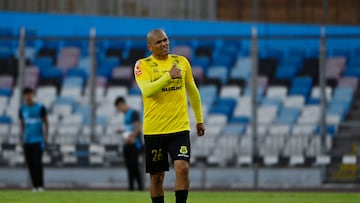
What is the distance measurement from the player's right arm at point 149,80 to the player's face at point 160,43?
9.4 inches

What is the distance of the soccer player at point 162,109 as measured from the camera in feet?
42.7

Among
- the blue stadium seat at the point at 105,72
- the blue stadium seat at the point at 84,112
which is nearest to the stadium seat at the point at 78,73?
the blue stadium seat at the point at 105,72

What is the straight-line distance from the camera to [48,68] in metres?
28.7

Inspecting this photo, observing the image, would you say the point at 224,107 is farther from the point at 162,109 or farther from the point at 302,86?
the point at 162,109

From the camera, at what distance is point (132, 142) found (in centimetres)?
2258

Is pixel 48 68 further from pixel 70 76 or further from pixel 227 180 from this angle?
pixel 227 180

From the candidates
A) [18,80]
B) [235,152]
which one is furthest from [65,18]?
[235,152]

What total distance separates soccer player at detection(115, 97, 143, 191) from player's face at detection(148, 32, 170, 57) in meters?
9.25

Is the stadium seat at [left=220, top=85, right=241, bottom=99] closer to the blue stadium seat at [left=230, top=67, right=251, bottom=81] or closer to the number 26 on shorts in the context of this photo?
the blue stadium seat at [left=230, top=67, right=251, bottom=81]

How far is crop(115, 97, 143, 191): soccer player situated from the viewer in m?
22.4

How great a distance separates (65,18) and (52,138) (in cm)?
441

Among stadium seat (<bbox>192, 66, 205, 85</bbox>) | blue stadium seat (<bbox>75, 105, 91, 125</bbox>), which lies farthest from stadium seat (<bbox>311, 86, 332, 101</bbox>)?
blue stadium seat (<bbox>75, 105, 91, 125</bbox>)

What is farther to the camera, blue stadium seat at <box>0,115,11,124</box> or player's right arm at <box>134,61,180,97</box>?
blue stadium seat at <box>0,115,11,124</box>

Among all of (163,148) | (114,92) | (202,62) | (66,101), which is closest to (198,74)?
(202,62)
